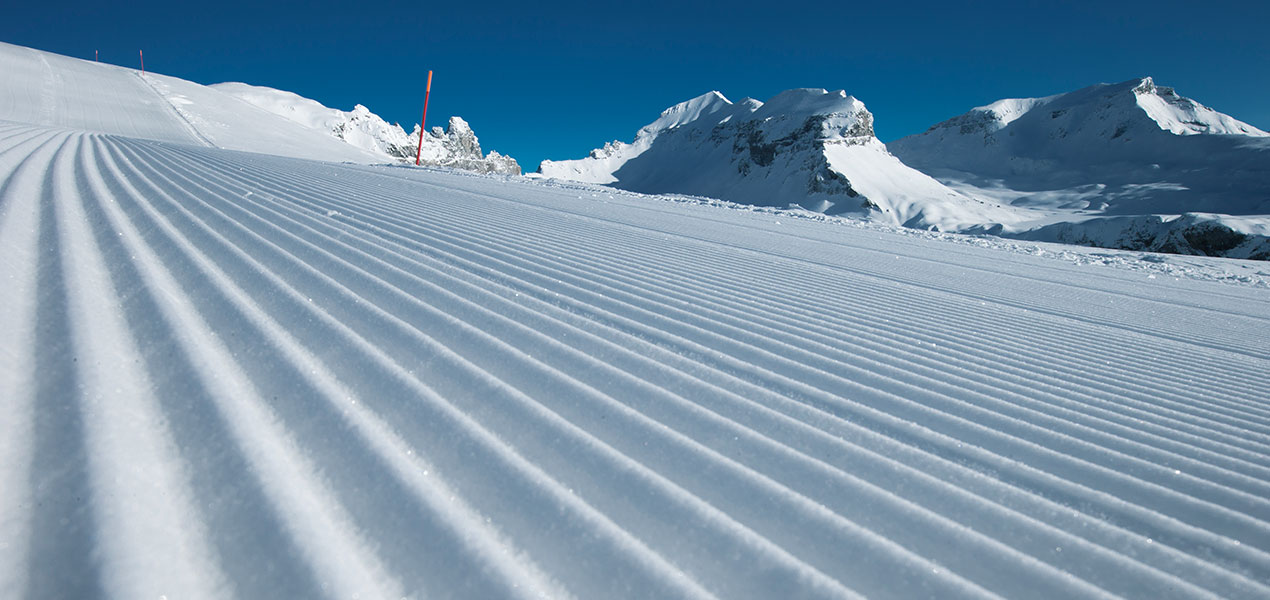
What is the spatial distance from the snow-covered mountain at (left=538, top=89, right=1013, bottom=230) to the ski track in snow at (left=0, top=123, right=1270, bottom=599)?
41301 mm

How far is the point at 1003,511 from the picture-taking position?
4.61 ft

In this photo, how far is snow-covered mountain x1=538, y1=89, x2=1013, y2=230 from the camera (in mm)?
47312

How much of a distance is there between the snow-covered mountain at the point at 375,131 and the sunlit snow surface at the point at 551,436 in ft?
50.5

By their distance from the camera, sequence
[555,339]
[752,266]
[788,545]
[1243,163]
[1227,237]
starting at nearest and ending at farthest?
[788,545], [555,339], [752,266], [1227,237], [1243,163]

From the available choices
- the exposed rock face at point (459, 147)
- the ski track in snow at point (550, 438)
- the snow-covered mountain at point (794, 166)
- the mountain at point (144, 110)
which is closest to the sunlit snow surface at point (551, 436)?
the ski track in snow at point (550, 438)

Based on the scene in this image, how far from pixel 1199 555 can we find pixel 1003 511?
470 mm

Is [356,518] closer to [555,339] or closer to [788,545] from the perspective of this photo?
[788,545]

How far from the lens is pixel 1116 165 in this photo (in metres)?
71.7

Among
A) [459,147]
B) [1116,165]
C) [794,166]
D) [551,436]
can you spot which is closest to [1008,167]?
[1116,165]

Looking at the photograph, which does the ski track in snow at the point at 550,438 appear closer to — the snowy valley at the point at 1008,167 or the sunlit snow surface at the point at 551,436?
the sunlit snow surface at the point at 551,436

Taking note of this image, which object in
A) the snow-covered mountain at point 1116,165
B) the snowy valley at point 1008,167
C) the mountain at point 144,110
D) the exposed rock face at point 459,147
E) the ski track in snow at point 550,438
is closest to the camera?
the ski track in snow at point 550,438

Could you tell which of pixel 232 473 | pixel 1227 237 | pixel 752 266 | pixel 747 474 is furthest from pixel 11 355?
pixel 1227 237

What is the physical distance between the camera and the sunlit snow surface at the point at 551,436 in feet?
3.25

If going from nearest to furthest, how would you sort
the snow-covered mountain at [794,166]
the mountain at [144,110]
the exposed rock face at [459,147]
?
the mountain at [144,110] → the snow-covered mountain at [794,166] → the exposed rock face at [459,147]
